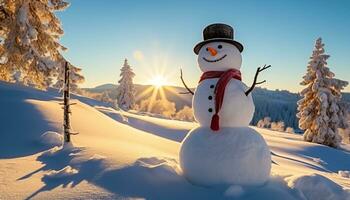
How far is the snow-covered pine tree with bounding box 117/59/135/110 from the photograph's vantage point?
148 ft

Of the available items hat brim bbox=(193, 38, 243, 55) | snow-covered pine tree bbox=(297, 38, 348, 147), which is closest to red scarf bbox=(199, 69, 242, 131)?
hat brim bbox=(193, 38, 243, 55)

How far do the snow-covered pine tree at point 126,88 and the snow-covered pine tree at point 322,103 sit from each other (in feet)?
86.8

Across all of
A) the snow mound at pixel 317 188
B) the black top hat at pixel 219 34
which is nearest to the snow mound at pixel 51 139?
the black top hat at pixel 219 34

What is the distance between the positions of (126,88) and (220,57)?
40.8 meters

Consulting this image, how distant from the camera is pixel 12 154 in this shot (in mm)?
6824

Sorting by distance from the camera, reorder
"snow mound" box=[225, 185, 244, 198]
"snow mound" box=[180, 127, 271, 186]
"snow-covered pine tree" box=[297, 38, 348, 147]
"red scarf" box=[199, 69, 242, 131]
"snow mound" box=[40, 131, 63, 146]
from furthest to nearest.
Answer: "snow-covered pine tree" box=[297, 38, 348, 147]
"snow mound" box=[40, 131, 63, 146]
"red scarf" box=[199, 69, 242, 131]
"snow mound" box=[180, 127, 271, 186]
"snow mound" box=[225, 185, 244, 198]

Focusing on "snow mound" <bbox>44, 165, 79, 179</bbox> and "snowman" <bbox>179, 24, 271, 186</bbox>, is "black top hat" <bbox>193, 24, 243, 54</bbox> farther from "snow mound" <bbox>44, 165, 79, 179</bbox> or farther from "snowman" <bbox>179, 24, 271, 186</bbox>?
"snow mound" <bbox>44, 165, 79, 179</bbox>

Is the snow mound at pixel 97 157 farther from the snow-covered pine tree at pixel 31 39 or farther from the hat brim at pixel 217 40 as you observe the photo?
the snow-covered pine tree at pixel 31 39

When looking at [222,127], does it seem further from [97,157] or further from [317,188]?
[97,157]

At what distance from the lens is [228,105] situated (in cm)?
504

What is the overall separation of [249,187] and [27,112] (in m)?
7.86

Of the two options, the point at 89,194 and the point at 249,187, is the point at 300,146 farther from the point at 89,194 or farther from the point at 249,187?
the point at 89,194

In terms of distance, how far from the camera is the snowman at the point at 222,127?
15.5 feet

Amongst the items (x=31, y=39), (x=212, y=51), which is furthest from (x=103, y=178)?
(x=31, y=39)
